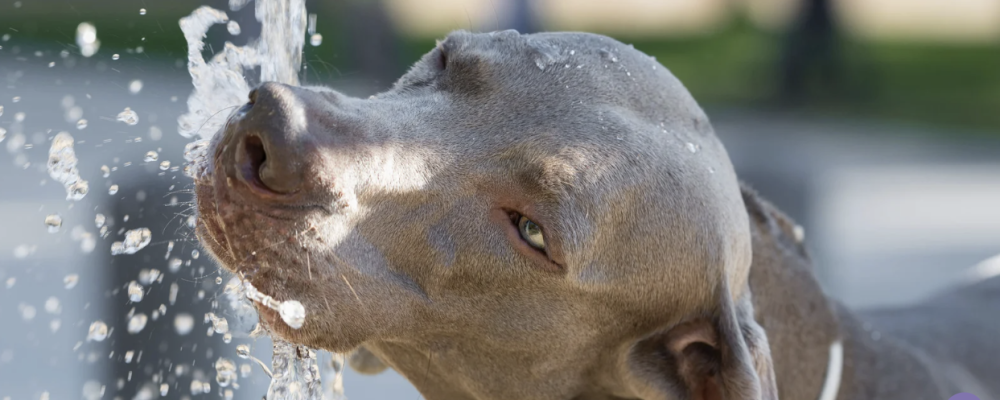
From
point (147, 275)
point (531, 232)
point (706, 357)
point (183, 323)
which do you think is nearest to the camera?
point (531, 232)

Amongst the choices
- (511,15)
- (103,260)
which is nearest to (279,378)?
(103,260)

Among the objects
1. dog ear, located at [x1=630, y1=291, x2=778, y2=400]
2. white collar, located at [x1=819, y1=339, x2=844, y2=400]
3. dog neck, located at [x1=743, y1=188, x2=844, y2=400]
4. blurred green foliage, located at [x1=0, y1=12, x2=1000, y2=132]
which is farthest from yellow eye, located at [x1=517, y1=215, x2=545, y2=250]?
blurred green foliage, located at [x1=0, y1=12, x2=1000, y2=132]

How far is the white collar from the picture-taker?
125 inches

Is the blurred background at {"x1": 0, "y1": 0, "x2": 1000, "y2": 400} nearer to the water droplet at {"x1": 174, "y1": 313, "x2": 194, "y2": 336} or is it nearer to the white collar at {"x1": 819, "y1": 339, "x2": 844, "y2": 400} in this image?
the water droplet at {"x1": 174, "y1": 313, "x2": 194, "y2": 336}

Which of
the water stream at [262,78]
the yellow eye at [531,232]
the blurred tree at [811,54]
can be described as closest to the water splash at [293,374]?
the water stream at [262,78]

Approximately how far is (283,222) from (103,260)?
2.70 m

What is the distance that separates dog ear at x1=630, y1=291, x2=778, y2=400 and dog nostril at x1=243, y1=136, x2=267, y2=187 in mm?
1166

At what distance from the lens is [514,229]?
262 centimetres

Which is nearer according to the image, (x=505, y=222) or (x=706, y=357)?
(x=505, y=222)

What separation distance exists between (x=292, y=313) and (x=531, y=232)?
589mm

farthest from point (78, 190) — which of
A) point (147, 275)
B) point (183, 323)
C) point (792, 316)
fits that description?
point (792, 316)

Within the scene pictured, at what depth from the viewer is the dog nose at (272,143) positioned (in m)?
2.26

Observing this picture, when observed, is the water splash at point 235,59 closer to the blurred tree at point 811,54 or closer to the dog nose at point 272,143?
the dog nose at point 272,143

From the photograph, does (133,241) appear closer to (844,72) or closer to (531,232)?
(531,232)
